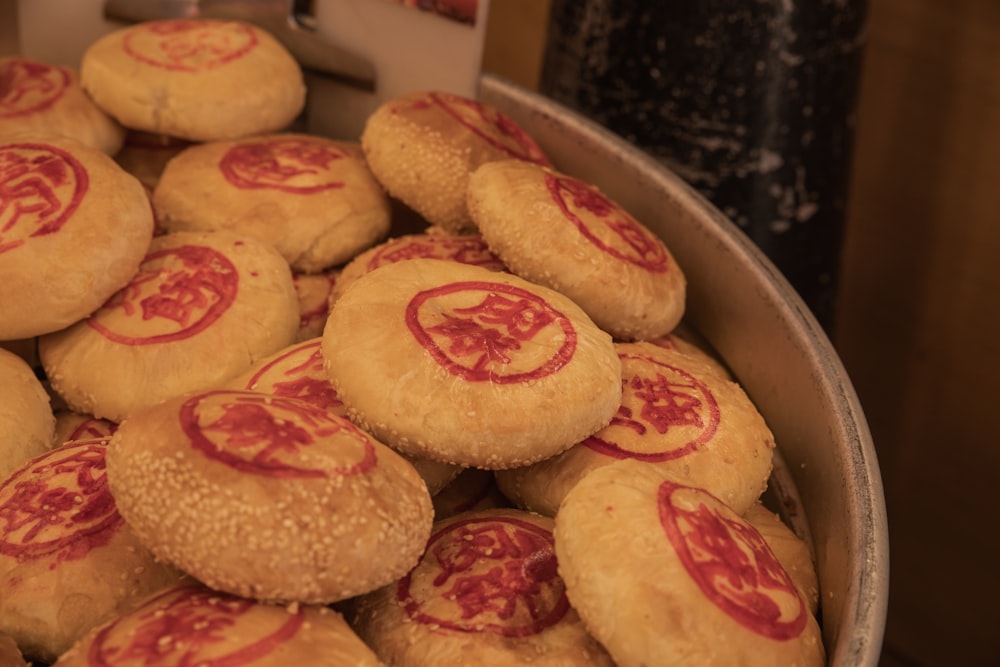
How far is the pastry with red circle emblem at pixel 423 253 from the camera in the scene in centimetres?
204

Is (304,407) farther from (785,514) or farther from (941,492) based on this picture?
(941,492)

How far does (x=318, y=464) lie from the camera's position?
4.35 ft

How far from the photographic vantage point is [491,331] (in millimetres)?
1643

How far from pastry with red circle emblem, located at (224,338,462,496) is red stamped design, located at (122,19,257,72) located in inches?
35.8

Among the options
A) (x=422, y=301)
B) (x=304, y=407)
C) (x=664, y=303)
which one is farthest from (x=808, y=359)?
(x=304, y=407)

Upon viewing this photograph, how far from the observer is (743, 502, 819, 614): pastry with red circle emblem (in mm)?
1651

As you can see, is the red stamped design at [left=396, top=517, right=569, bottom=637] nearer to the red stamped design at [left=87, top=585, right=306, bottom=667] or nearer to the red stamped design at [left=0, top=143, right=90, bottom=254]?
the red stamped design at [left=87, top=585, right=306, bottom=667]

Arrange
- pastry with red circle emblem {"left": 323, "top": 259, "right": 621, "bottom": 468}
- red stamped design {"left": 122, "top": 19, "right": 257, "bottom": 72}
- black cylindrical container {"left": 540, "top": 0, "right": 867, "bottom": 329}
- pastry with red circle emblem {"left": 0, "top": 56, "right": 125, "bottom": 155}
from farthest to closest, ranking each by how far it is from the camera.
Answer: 1. black cylindrical container {"left": 540, "top": 0, "right": 867, "bottom": 329}
2. red stamped design {"left": 122, "top": 19, "right": 257, "bottom": 72}
3. pastry with red circle emblem {"left": 0, "top": 56, "right": 125, "bottom": 155}
4. pastry with red circle emblem {"left": 323, "top": 259, "right": 621, "bottom": 468}

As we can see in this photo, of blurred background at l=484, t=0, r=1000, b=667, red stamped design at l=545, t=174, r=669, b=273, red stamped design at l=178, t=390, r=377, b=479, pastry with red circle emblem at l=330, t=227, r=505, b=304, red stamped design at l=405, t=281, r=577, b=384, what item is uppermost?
red stamped design at l=545, t=174, r=669, b=273

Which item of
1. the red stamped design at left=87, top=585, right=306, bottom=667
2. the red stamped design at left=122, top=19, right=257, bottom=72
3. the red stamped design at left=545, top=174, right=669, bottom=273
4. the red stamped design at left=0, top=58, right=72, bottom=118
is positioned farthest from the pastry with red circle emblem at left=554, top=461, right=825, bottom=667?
the red stamped design at left=0, top=58, right=72, bottom=118

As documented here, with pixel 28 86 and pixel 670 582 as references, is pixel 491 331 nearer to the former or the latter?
pixel 670 582

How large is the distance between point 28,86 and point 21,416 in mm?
1023

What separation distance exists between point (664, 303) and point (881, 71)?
8.03ft

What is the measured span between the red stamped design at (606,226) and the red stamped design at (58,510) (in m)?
0.97
